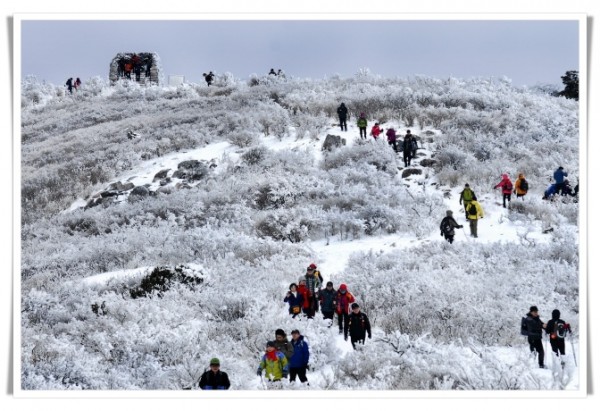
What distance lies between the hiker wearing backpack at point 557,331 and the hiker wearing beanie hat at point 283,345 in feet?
13.9

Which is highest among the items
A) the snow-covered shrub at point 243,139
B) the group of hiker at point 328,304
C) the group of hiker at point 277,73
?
the group of hiker at point 277,73

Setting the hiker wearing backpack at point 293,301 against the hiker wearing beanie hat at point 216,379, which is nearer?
the hiker wearing beanie hat at point 216,379

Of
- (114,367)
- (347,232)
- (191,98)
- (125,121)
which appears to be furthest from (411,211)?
(191,98)

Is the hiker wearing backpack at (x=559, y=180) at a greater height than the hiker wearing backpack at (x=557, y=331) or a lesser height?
greater

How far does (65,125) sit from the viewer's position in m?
33.2

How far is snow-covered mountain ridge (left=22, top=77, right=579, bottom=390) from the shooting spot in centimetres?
1048

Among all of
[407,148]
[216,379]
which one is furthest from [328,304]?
[407,148]

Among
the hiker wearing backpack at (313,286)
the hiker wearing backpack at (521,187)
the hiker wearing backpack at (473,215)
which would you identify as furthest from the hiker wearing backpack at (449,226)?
the hiker wearing backpack at (313,286)

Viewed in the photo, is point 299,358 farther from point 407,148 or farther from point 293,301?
point 407,148

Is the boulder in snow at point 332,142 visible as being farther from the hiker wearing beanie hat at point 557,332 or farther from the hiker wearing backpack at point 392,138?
the hiker wearing beanie hat at point 557,332

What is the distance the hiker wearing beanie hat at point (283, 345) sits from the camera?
9.91 metres

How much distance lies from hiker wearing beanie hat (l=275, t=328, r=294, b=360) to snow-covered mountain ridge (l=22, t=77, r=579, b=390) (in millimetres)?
728

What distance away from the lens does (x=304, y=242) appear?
1650 cm

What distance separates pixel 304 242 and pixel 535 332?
25.0ft
